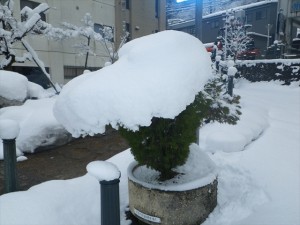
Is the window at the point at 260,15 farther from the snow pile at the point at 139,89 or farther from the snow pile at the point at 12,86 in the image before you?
the snow pile at the point at 139,89

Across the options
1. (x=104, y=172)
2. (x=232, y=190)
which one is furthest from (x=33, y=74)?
(x=104, y=172)

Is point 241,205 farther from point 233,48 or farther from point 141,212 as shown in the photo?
point 233,48

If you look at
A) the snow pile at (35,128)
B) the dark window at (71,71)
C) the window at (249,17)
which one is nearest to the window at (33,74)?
the dark window at (71,71)

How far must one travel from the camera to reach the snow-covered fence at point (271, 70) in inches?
557

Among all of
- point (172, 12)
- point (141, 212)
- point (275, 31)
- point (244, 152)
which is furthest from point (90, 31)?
point (172, 12)

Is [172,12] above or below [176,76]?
above

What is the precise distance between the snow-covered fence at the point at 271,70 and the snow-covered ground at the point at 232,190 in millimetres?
9674

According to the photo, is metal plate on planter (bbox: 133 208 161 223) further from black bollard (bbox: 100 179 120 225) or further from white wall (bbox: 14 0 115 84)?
white wall (bbox: 14 0 115 84)

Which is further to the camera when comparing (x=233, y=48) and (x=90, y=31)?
(x=233, y=48)

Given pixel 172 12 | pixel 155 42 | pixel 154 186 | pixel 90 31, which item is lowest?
pixel 154 186

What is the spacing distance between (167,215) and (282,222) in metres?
1.18

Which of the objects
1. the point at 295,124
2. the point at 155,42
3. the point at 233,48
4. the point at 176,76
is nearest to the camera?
the point at 176,76

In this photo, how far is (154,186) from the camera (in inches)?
119

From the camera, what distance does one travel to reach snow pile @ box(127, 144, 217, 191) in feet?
9.90
